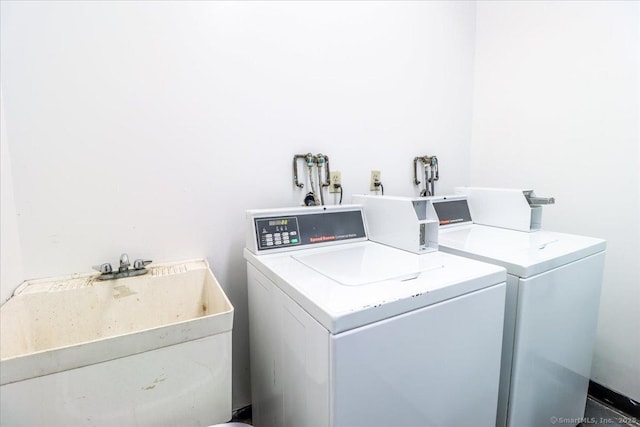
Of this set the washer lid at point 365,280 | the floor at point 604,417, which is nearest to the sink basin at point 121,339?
the washer lid at point 365,280

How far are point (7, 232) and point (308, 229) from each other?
104 cm

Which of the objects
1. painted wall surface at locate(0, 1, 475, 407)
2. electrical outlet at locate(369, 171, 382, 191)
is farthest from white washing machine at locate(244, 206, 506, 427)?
electrical outlet at locate(369, 171, 382, 191)

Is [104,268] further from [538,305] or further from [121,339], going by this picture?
[538,305]

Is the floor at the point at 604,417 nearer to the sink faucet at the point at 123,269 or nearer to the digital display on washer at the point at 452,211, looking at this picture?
the digital display on washer at the point at 452,211

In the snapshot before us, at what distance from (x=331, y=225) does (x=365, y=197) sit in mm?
235

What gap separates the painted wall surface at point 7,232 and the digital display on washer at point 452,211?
5.87 ft

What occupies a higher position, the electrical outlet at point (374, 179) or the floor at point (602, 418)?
the electrical outlet at point (374, 179)

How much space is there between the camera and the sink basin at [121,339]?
782 mm

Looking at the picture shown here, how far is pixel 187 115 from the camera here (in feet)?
4.57

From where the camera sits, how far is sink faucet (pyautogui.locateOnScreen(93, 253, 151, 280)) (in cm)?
121

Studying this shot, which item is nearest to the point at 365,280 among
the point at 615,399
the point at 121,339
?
the point at 121,339

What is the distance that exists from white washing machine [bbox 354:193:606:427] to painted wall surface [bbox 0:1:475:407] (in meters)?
0.58

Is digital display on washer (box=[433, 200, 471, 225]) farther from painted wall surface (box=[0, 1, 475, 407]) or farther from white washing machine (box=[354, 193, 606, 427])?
painted wall surface (box=[0, 1, 475, 407])

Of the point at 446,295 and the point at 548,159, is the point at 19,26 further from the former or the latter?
the point at 548,159
